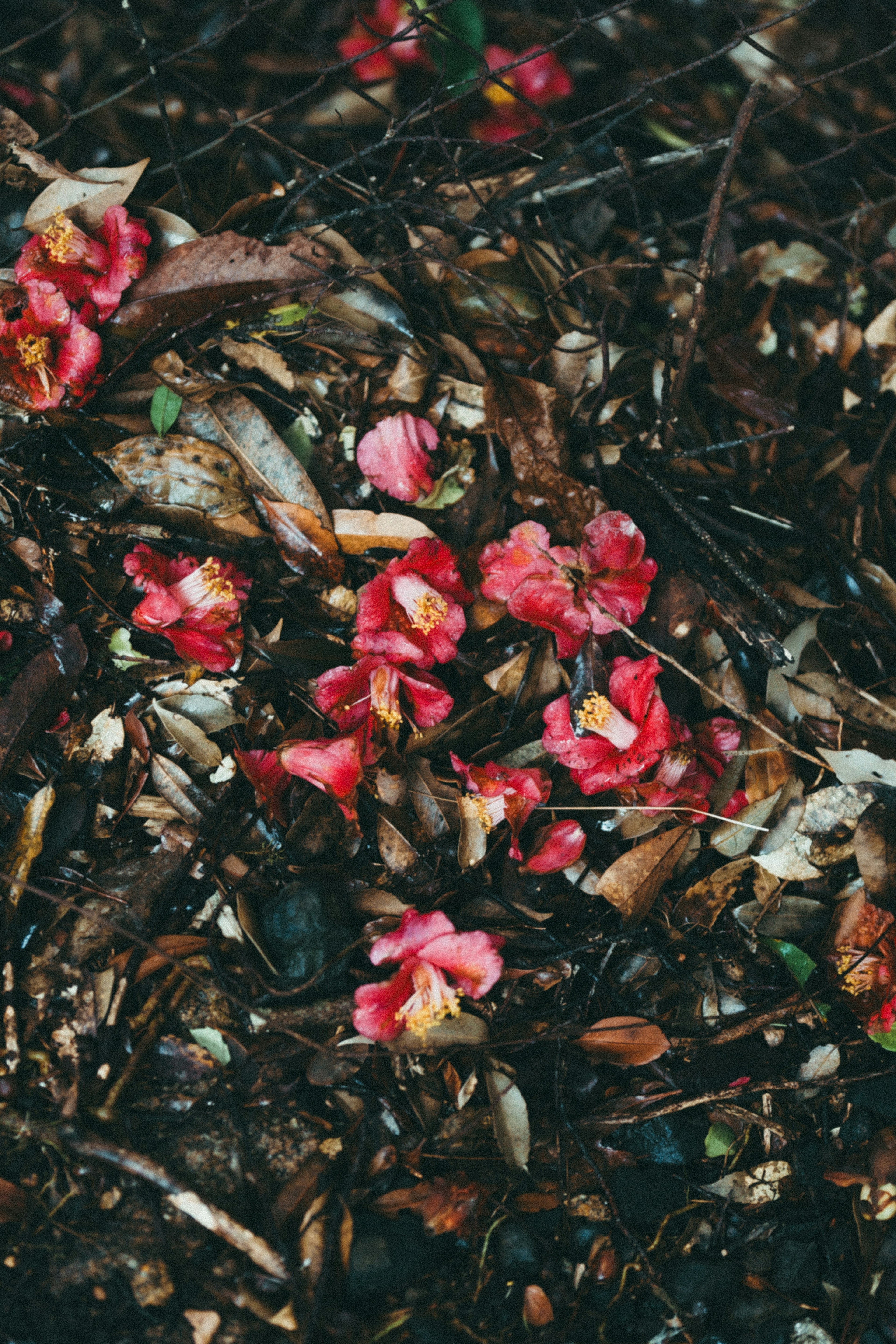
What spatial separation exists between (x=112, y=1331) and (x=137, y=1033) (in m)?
0.38

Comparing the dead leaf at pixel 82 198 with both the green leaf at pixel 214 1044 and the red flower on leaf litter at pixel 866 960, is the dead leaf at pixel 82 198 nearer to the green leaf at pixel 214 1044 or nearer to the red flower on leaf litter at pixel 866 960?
the green leaf at pixel 214 1044

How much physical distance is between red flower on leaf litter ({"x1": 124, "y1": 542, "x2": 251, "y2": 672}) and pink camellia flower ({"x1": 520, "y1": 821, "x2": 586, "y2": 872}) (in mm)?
640

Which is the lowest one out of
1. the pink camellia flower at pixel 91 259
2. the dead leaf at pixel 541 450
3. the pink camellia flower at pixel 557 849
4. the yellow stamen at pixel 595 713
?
the pink camellia flower at pixel 557 849

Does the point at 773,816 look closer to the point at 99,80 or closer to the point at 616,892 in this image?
the point at 616,892

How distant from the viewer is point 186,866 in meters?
1.31

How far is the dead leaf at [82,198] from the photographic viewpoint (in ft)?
4.65

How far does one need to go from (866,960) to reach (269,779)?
3.66 ft

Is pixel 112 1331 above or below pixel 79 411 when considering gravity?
below

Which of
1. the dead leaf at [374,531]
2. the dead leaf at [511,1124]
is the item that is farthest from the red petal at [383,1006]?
the dead leaf at [374,531]

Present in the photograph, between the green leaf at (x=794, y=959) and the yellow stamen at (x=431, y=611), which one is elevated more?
the yellow stamen at (x=431, y=611)

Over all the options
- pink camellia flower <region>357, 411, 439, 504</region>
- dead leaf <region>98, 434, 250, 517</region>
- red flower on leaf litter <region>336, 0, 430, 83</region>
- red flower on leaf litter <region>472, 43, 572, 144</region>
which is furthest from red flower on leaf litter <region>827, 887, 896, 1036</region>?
red flower on leaf litter <region>336, 0, 430, 83</region>

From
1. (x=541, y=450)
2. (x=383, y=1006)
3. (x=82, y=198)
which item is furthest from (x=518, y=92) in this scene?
(x=383, y=1006)

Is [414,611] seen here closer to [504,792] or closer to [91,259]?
[504,792]

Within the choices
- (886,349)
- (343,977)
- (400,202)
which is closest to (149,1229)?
(343,977)
